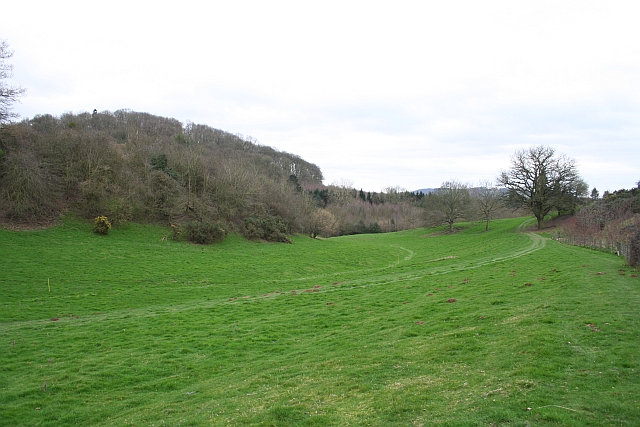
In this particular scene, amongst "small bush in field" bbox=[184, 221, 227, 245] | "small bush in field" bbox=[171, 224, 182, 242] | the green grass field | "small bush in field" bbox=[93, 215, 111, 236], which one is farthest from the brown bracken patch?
"small bush in field" bbox=[93, 215, 111, 236]

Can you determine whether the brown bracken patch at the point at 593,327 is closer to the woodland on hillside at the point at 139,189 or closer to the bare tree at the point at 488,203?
the woodland on hillside at the point at 139,189

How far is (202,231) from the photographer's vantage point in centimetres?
4441

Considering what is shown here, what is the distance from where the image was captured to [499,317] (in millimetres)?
13406

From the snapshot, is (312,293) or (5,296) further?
(312,293)

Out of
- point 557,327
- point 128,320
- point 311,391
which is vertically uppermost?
point 557,327

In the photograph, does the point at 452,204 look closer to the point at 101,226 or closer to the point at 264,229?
the point at 264,229

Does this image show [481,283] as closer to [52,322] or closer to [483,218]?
[52,322]

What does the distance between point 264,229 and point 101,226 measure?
21429 millimetres

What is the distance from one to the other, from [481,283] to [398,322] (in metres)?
9.54

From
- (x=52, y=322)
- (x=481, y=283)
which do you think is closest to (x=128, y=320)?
(x=52, y=322)

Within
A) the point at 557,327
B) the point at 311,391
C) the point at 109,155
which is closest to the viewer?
the point at 311,391

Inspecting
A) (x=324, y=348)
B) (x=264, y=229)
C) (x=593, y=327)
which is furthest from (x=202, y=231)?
(x=593, y=327)

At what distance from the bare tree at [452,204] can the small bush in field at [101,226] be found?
61.8 meters

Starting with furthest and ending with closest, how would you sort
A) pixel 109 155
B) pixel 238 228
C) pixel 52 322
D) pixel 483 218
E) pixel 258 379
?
1. pixel 483 218
2. pixel 238 228
3. pixel 109 155
4. pixel 52 322
5. pixel 258 379
